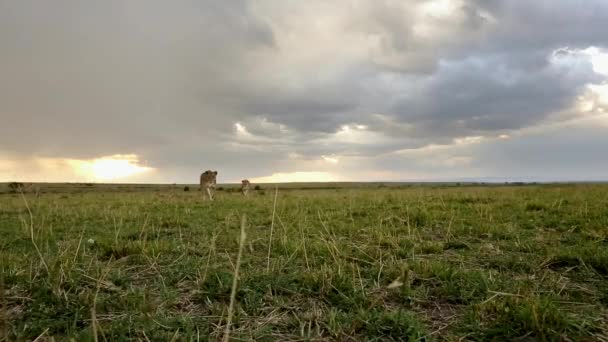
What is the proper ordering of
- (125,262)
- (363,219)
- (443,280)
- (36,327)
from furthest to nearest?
(363,219)
(125,262)
(443,280)
(36,327)

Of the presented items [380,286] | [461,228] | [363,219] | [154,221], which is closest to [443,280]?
[380,286]

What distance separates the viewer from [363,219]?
821 centimetres

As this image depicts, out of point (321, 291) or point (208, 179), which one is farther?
point (208, 179)

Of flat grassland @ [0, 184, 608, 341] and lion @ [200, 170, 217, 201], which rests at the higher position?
lion @ [200, 170, 217, 201]

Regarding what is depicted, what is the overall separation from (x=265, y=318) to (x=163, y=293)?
3.53 ft

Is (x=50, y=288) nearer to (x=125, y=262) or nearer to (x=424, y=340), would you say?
(x=125, y=262)

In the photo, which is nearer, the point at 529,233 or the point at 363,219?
the point at 529,233

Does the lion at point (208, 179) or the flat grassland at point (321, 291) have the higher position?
the lion at point (208, 179)

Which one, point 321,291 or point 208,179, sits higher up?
point 208,179

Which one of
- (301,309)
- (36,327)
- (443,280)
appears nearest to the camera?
(36,327)

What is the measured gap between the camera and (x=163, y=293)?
3.50 meters

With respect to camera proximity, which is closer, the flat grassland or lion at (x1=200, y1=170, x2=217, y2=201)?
the flat grassland

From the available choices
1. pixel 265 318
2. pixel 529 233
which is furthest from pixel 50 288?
pixel 529 233

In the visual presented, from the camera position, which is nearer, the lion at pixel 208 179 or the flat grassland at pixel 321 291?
the flat grassland at pixel 321 291
